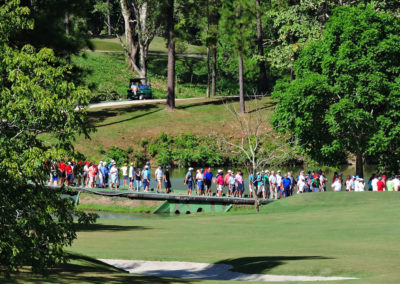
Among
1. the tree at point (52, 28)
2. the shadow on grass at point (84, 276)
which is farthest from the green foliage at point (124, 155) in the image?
the shadow on grass at point (84, 276)

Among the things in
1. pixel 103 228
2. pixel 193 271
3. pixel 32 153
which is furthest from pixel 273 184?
pixel 32 153

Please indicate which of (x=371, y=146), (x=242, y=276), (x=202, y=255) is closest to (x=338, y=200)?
(x=371, y=146)

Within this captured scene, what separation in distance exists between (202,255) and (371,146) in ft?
78.0

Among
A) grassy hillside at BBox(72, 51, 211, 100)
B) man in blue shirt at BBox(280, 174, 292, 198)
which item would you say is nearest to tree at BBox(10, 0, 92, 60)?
man in blue shirt at BBox(280, 174, 292, 198)

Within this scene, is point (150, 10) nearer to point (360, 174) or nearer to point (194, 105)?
point (194, 105)

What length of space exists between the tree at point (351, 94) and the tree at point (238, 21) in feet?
78.7

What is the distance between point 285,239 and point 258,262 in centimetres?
461

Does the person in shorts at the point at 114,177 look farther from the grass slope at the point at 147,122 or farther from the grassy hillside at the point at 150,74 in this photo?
the grassy hillside at the point at 150,74

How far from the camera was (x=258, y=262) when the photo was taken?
1972cm

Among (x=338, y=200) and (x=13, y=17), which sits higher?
(x=13, y=17)

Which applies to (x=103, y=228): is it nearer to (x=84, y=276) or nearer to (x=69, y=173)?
(x=84, y=276)

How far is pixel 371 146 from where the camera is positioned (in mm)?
42750

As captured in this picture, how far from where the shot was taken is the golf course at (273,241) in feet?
57.9

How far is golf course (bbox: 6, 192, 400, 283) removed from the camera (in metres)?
17.7
